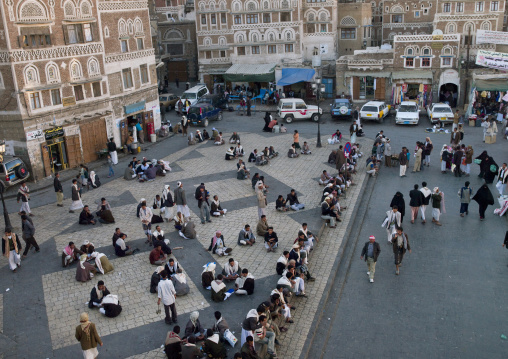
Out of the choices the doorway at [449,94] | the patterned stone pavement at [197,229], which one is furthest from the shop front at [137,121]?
the doorway at [449,94]

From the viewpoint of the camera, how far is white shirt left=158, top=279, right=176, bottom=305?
13320 millimetres

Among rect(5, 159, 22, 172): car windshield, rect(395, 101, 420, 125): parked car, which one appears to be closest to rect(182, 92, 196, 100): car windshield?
rect(395, 101, 420, 125): parked car

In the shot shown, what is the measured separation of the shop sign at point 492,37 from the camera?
37781mm

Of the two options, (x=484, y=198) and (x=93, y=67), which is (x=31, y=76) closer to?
(x=93, y=67)

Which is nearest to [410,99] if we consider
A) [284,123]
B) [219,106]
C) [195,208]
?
[284,123]

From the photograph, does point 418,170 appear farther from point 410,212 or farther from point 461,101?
point 461,101

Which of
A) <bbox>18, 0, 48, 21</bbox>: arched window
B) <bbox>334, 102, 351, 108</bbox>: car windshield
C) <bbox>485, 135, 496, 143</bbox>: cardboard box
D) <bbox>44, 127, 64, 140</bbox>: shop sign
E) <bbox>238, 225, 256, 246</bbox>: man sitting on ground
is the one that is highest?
<bbox>18, 0, 48, 21</bbox>: arched window

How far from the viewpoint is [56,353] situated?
42.7ft

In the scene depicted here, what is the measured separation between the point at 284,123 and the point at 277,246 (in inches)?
803

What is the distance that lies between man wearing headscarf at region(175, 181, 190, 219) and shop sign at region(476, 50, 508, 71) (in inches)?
1056

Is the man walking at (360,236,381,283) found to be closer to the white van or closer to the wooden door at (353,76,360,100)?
the wooden door at (353,76,360,100)

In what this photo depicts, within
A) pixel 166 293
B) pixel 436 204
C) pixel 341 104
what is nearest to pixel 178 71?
pixel 341 104

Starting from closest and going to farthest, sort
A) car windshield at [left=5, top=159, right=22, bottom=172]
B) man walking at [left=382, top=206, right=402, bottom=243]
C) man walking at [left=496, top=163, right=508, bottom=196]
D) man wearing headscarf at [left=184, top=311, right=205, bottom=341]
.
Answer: man wearing headscarf at [left=184, top=311, right=205, bottom=341] → man walking at [left=382, top=206, right=402, bottom=243] → man walking at [left=496, top=163, right=508, bottom=196] → car windshield at [left=5, top=159, right=22, bottom=172]

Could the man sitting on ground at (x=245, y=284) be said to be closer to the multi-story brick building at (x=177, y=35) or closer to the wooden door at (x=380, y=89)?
the wooden door at (x=380, y=89)
